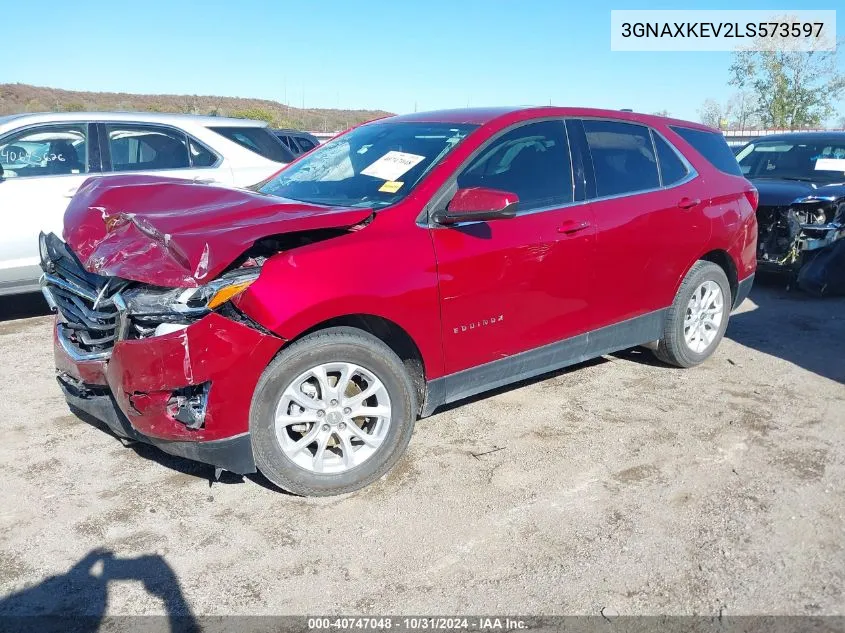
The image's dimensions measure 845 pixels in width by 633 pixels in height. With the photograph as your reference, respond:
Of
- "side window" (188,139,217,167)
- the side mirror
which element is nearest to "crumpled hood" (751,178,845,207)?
the side mirror

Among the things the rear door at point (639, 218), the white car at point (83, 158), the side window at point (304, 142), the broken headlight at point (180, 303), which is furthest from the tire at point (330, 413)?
the side window at point (304, 142)

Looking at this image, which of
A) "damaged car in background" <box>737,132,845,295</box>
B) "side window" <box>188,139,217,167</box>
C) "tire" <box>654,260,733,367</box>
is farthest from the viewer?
"damaged car in background" <box>737,132,845,295</box>

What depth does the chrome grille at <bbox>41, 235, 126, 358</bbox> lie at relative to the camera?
10.5ft

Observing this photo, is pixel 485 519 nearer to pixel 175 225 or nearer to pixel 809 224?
pixel 175 225

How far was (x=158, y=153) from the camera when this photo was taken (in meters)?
6.77

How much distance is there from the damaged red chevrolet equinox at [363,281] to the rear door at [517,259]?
0.04ft

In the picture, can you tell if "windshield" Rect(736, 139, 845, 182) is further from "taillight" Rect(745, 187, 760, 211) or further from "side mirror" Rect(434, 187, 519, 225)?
"side mirror" Rect(434, 187, 519, 225)

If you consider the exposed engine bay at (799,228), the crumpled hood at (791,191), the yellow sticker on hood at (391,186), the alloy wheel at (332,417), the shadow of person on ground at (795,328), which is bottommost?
the shadow of person on ground at (795,328)

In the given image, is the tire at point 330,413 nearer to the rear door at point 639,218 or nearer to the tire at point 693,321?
the rear door at point 639,218

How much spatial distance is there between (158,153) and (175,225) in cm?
405

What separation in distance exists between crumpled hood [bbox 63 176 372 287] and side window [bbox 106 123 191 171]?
2.84 m

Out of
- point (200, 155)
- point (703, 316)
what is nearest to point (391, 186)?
point (703, 316)

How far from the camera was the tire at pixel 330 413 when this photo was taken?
3094 mm

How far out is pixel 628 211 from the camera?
4371 mm
